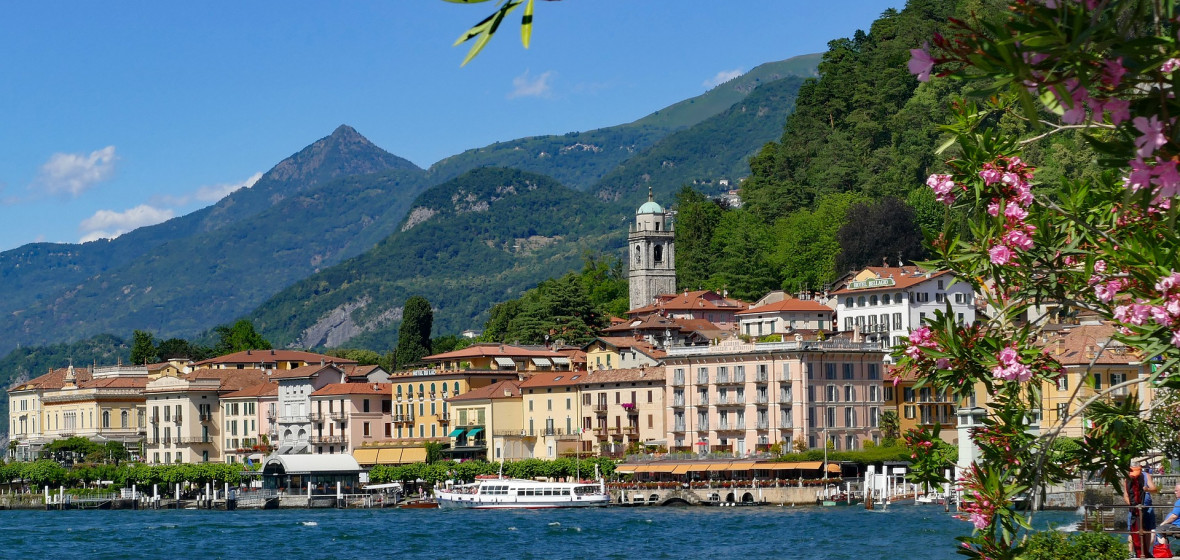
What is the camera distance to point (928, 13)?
139 meters

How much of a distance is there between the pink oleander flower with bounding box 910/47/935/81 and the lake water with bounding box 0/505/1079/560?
47.1 meters

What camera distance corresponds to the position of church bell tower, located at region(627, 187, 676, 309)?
138 meters

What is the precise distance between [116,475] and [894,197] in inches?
2165

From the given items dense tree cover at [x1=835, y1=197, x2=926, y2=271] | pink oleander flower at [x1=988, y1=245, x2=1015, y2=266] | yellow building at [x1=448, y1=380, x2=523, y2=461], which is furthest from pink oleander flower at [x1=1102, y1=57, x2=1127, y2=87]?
dense tree cover at [x1=835, y1=197, x2=926, y2=271]

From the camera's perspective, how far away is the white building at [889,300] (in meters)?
102

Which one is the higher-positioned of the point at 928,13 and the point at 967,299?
the point at 928,13

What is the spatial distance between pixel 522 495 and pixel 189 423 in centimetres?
4057

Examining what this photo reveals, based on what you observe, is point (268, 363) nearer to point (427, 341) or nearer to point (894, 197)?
point (427, 341)

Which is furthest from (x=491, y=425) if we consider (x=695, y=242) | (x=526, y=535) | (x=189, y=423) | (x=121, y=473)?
(x=695, y=242)

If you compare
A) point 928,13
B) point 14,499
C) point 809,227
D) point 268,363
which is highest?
point 928,13

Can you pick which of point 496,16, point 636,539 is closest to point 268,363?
point 636,539

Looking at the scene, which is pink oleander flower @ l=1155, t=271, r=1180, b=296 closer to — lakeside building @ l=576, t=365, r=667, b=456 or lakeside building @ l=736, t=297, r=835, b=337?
lakeside building @ l=576, t=365, r=667, b=456

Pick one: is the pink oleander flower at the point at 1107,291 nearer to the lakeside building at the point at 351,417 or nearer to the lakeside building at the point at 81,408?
the lakeside building at the point at 351,417

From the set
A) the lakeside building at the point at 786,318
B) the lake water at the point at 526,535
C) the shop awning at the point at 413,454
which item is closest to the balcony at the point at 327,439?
the shop awning at the point at 413,454
